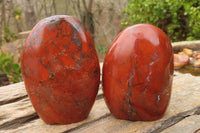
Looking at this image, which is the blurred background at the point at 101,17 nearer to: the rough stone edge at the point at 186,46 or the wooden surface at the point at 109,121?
the rough stone edge at the point at 186,46

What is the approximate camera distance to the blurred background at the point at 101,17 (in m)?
3.25

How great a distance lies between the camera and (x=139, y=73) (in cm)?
95

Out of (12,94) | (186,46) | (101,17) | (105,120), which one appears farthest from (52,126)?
(101,17)

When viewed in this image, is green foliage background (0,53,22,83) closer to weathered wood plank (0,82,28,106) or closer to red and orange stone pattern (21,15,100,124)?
weathered wood plank (0,82,28,106)

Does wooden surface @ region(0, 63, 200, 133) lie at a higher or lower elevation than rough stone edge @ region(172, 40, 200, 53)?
higher

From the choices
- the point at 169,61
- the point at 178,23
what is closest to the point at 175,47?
the point at 178,23

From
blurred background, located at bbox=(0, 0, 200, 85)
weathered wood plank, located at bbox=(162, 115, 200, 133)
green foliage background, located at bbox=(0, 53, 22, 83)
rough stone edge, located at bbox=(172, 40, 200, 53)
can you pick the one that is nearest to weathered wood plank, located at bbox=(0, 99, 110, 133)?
weathered wood plank, located at bbox=(162, 115, 200, 133)

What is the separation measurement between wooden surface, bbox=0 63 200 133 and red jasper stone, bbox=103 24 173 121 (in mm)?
68

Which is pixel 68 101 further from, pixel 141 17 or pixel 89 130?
pixel 141 17

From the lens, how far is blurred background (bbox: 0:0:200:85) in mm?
3250

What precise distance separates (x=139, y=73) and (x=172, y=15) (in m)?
2.95

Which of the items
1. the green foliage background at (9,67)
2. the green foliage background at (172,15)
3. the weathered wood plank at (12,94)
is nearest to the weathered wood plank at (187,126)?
the weathered wood plank at (12,94)

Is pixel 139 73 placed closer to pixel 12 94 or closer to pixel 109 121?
pixel 109 121

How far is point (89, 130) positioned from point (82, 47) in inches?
15.8
